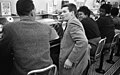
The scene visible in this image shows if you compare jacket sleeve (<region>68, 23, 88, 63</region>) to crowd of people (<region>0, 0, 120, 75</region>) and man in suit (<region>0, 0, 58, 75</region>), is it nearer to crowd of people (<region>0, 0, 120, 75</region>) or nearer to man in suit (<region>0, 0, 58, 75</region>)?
crowd of people (<region>0, 0, 120, 75</region>)

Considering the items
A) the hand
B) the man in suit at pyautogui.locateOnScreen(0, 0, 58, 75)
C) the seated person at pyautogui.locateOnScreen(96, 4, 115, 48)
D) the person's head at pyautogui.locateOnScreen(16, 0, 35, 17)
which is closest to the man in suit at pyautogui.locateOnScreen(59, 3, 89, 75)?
the hand

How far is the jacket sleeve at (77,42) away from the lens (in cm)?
124

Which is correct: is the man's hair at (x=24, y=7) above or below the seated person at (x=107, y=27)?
above

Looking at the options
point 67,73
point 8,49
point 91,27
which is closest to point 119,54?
point 91,27

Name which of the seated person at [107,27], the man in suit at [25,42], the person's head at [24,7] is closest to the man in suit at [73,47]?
the man in suit at [25,42]

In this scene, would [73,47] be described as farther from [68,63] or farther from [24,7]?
Answer: [24,7]

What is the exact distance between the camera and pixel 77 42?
1.25 meters

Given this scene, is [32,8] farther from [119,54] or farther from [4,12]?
[119,54]

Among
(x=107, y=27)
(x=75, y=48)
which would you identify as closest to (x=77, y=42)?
(x=75, y=48)

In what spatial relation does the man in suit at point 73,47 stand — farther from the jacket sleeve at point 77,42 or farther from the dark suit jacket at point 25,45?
the dark suit jacket at point 25,45

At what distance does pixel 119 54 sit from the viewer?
3.42 meters

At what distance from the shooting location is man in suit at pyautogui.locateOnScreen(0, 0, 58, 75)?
3.04 ft

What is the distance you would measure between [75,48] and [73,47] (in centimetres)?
6

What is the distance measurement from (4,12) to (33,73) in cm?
140
